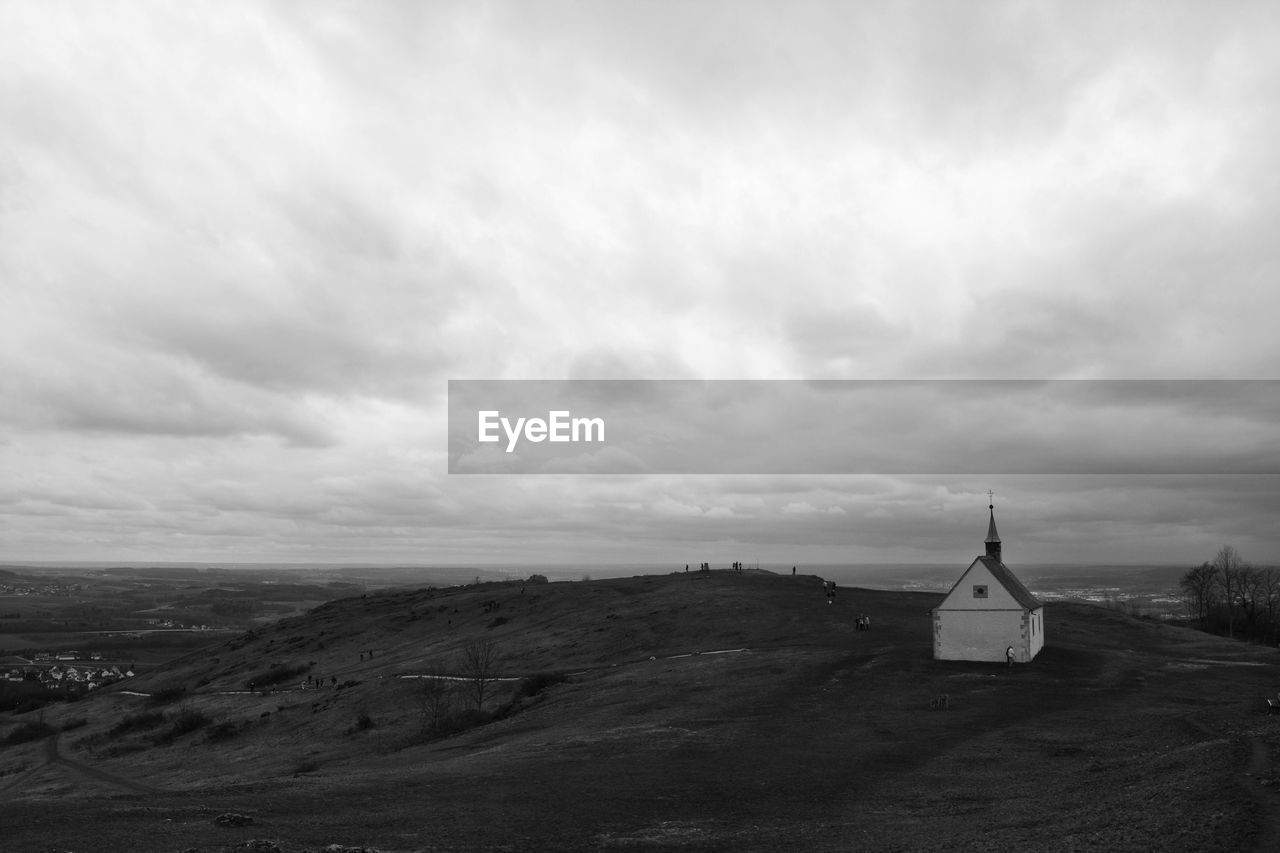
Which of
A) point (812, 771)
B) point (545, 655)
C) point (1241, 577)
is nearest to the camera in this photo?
point (812, 771)

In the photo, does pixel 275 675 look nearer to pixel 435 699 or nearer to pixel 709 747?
pixel 435 699

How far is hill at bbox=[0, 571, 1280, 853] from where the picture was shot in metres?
24.5

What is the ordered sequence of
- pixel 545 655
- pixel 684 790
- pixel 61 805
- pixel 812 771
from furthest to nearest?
pixel 545 655
pixel 812 771
pixel 684 790
pixel 61 805

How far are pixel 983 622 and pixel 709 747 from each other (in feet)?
94.9

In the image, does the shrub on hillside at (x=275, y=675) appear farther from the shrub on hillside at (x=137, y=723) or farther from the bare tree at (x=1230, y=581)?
the bare tree at (x=1230, y=581)

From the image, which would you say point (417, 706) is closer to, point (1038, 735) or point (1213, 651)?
point (1038, 735)

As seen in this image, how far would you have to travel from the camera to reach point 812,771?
34219 mm

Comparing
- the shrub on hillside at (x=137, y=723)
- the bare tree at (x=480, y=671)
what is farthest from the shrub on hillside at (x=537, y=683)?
the shrub on hillside at (x=137, y=723)

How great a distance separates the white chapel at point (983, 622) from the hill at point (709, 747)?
200 cm

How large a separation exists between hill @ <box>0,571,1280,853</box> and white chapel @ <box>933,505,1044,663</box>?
2.00 metres

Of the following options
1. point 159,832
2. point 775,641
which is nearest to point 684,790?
point 159,832


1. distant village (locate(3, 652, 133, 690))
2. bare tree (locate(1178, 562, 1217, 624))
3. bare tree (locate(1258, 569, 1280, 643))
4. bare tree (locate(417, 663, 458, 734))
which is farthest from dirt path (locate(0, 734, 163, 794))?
bare tree (locate(1178, 562, 1217, 624))

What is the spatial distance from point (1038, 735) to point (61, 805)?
38.5 metres

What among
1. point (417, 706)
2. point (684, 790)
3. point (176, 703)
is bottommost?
point (176, 703)
